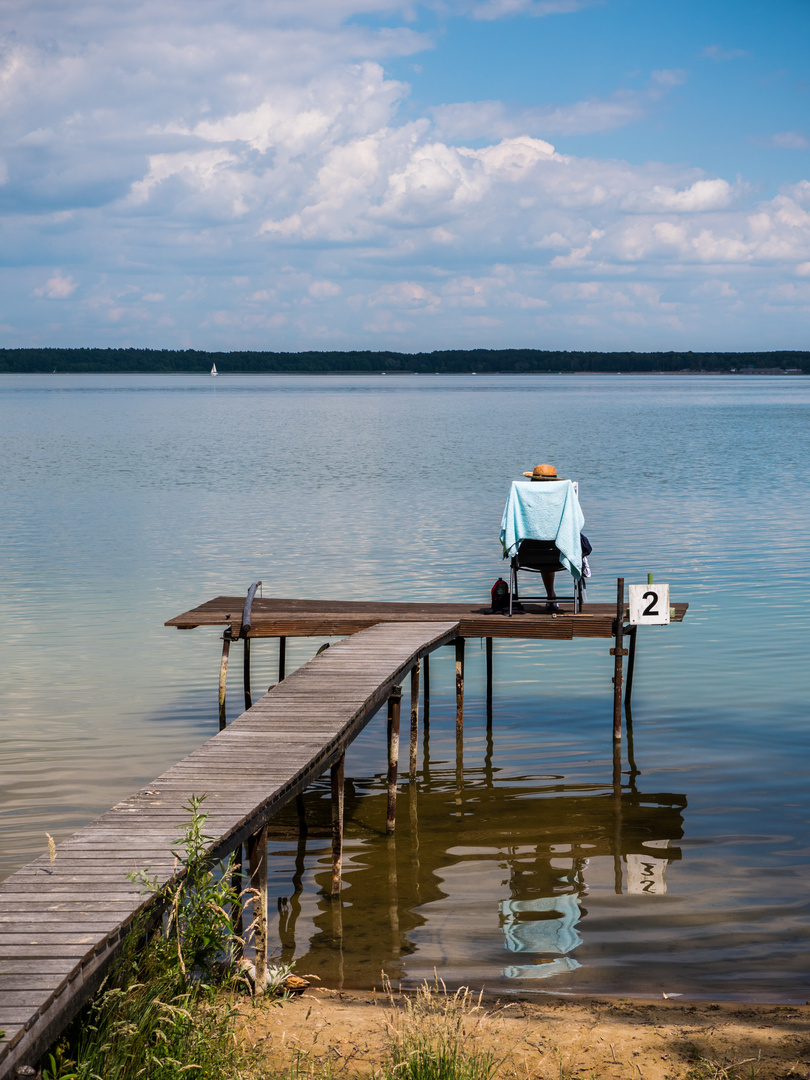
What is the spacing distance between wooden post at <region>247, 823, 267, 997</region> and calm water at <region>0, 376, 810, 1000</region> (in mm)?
752

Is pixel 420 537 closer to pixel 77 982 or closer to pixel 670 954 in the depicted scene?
pixel 670 954

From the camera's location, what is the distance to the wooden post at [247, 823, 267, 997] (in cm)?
556

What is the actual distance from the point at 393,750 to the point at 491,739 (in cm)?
278

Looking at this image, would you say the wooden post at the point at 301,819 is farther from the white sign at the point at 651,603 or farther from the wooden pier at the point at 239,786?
the white sign at the point at 651,603

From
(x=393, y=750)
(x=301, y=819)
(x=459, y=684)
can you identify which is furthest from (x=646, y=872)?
(x=459, y=684)

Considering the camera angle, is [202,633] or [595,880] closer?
[595,880]

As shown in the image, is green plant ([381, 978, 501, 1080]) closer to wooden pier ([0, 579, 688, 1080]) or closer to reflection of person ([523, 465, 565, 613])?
wooden pier ([0, 579, 688, 1080])

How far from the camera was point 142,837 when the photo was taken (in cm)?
548

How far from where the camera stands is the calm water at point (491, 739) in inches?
268

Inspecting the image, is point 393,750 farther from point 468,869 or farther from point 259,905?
point 259,905

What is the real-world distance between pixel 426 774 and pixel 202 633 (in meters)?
6.11

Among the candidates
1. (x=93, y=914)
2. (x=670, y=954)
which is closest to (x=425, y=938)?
(x=670, y=954)

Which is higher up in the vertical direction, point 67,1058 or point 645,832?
point 67,1058

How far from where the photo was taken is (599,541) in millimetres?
23219
